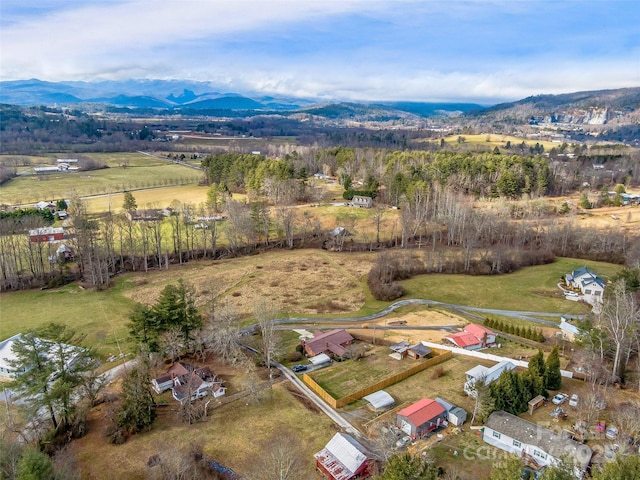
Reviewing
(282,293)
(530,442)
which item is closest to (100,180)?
(282,293)

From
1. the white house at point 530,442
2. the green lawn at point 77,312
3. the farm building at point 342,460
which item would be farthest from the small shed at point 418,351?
the green lawn at point 77,312

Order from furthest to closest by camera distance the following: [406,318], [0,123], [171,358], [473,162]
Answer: [0,123] < [473,162] < [406,318] < [171,358]

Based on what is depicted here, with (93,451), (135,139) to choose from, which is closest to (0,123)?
(135,139)

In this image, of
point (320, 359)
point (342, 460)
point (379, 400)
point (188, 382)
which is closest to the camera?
point (342, 460)

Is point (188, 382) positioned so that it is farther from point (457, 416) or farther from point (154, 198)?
point (154, 198)

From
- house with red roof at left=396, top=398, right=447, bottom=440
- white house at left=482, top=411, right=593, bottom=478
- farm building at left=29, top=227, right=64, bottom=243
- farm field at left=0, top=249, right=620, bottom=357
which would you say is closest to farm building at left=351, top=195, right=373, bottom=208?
farm field at left=0, top=249, right=620, bottom=357

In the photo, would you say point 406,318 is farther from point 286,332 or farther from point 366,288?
point 286,332
